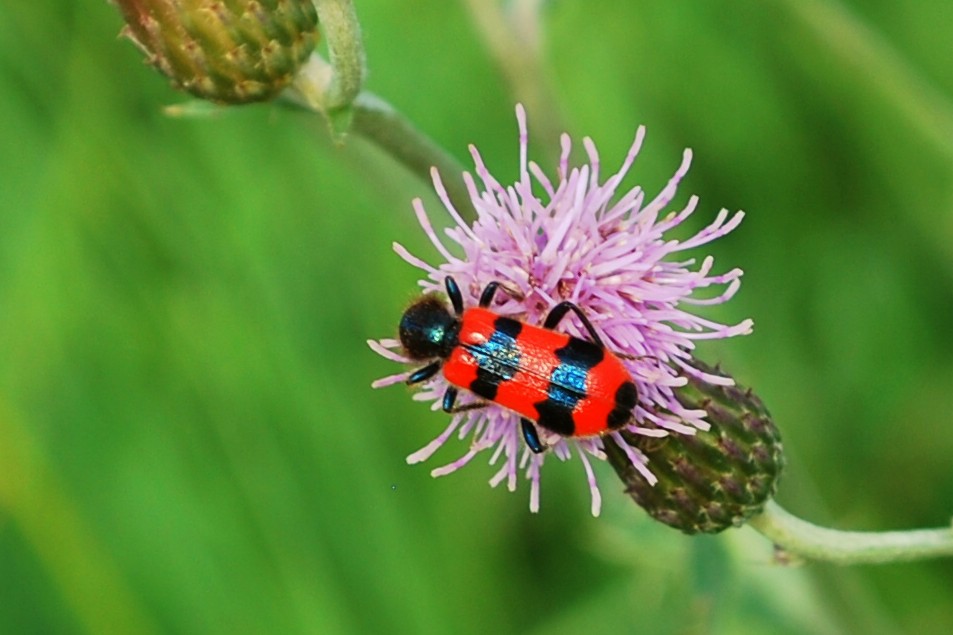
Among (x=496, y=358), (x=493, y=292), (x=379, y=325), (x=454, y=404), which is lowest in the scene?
(x=379, y=325)

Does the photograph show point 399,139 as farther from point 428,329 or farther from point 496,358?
point 496,358

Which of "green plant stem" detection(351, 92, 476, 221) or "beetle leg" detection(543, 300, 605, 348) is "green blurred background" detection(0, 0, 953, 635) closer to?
"green plant stem" detection(351, 92, 476, 221)

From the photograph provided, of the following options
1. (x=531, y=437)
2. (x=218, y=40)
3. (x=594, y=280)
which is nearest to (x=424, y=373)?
(x=531, y=437)

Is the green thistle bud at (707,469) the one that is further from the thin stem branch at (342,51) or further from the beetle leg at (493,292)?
the thin stem branch at (342,51)

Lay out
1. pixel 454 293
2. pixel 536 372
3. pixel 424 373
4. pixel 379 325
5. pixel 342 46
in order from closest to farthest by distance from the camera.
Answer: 1. pixel 536 372
2. pixel 342 46
3. pixel 454 293
4. pixel 424 373
5. pixel 379 325

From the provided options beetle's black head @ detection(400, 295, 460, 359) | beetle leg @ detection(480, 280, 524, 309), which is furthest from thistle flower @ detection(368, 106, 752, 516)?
beetle's black head @ detection(400, 295, 460, 359)

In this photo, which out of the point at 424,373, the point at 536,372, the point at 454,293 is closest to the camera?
the point at 536,372

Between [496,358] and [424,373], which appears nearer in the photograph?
[496,358]

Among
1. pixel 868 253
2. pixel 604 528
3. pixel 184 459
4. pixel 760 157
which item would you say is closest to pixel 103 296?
pixel 184 459
